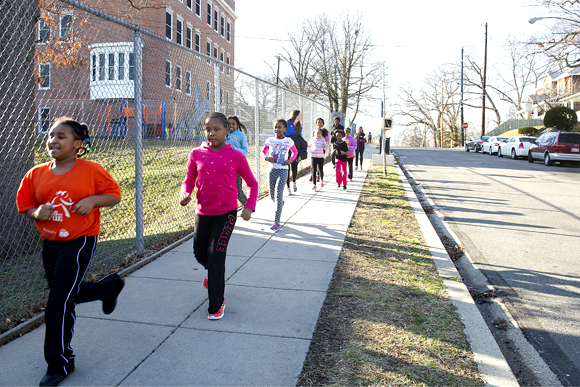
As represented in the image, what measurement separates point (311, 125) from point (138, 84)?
560 inches

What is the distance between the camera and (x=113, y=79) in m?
5.61

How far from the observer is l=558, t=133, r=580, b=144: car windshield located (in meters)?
21.0

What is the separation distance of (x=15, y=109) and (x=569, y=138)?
900 inches

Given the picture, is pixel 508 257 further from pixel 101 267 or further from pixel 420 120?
pixel 420 120

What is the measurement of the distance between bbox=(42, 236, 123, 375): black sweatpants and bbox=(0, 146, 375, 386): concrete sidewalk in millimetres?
174

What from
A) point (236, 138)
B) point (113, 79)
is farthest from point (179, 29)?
point (113, 79)

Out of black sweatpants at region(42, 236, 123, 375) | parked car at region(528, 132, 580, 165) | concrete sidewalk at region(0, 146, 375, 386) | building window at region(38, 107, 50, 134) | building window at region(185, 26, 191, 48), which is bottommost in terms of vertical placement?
concrete sidewalk at region(0, 146, 375, 386)

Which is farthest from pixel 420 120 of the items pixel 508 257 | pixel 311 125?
pixel 508 257

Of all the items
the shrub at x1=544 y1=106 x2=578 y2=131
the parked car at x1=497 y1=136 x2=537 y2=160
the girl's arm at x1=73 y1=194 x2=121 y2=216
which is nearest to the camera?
the girl's arm at x1=73 y1=194 x2=121 y2=216

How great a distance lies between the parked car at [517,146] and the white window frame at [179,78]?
24.3 m

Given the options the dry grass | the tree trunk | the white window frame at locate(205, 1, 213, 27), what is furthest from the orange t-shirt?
the white window frame at locate(205, 1, 213, 27)

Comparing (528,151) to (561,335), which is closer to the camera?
(561,335)

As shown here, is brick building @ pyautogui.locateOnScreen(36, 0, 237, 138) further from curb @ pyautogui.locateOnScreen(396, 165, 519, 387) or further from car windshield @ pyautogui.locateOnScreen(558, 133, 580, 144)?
car windshield @ pyautogui.locateOnScreen(558, 133, 580, 144)

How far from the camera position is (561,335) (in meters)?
3.71
